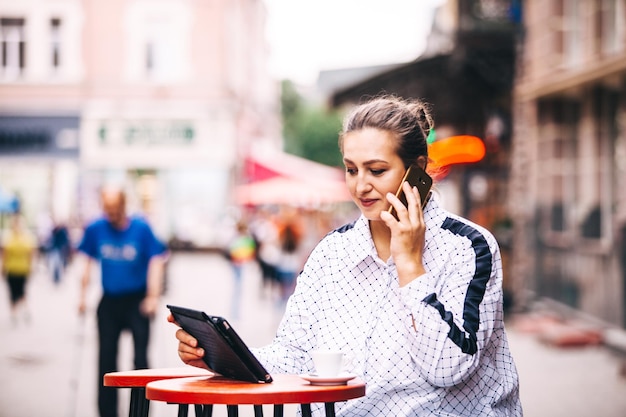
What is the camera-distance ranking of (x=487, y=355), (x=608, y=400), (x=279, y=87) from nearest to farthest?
(x=487, y=355), (x=608, y=400), (x=279, y=87)

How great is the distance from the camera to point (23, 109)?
121 ft

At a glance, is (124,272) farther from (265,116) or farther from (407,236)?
(265,116)

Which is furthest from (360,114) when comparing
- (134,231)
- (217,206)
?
(217,206)

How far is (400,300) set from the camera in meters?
3.19

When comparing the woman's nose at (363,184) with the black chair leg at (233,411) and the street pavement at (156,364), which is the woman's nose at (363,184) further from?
the street pavement at (156,364)

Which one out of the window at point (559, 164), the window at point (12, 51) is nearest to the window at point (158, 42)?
the window at point (12, 51)

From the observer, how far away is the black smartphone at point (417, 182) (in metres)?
3.29

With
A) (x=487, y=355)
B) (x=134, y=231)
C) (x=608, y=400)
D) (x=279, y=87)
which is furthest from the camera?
(x=279, y=87)

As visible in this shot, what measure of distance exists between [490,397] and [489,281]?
36 cm

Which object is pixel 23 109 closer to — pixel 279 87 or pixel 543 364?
pixel 543 364

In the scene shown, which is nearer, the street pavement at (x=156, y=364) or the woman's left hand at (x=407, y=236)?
the woman's left hand at (x=407, y=236)

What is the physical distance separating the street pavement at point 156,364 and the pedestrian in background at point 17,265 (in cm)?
34

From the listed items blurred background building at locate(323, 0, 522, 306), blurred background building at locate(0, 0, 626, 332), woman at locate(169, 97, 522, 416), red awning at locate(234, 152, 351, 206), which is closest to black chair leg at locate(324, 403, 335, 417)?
woman at locate(169, 97, 522, 416)

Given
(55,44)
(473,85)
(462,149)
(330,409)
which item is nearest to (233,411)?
(330,409)
